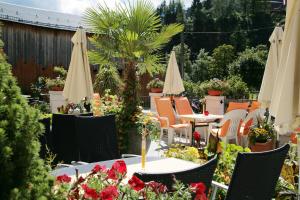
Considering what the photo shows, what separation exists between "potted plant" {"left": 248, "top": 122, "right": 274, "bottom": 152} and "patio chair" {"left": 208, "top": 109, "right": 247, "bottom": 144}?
562mm

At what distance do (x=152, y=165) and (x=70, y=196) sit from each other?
6.27ft

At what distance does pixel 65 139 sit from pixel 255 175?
2.52m

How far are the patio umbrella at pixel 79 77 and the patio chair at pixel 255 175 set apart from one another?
17.4ft

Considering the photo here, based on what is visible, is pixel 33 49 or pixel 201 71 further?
pixel 201 71

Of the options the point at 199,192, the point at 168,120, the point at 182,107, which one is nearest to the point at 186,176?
the point at 199,192

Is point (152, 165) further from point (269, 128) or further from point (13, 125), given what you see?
point (269, 128)

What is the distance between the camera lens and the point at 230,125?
731 cm

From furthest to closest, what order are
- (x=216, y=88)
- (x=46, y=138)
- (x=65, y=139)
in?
(x=216, y=88) < (x=65, y=139) < (x=46, y=138)

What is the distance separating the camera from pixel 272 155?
7.44 ft

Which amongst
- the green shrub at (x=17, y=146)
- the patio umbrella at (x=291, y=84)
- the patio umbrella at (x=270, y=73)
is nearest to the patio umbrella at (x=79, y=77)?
the patio umbrella at (x=270, y=73)

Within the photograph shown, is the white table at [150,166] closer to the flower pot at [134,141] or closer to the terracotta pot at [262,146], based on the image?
the flower pot at [134,141]

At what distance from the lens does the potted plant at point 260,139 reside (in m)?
6.63

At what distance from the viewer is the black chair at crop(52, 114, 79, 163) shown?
4168 millimetres

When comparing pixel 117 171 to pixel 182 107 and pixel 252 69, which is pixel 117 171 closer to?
pixel 182 107
